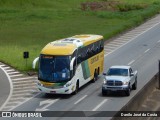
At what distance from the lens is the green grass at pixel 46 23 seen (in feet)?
194

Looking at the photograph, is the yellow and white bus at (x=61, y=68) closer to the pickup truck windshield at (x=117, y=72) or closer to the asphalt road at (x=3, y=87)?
the pickup truck windshield at (x=117, y=72)

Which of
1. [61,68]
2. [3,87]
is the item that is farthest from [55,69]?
[3,87]

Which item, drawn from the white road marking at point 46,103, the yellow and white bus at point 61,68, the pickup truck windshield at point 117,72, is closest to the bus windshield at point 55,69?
the yellow and white bus at point 61,68

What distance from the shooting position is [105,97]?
126 feet

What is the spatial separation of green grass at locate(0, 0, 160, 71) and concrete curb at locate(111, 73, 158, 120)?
1429 cm

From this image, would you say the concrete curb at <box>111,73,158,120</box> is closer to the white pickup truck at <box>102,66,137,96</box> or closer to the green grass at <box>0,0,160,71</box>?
the white pickup truck at <box>102,66,137,96</box>

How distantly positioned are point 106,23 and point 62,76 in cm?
4317

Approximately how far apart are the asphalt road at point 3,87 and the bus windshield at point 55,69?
319cm

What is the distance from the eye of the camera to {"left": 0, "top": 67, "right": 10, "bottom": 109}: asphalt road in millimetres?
38344

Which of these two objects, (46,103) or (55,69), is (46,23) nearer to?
(55,69)

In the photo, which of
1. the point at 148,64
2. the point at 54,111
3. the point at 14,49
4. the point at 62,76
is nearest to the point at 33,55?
the point at 14,49

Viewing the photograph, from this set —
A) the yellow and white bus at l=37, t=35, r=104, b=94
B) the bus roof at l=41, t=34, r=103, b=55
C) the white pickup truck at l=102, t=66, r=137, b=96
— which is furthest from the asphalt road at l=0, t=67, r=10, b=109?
the white pickup truck at l=102, t=66, r=137, b=96

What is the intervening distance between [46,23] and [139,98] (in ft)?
164

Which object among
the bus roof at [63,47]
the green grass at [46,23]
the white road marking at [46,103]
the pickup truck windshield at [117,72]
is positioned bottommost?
the green grass at [46,23]
